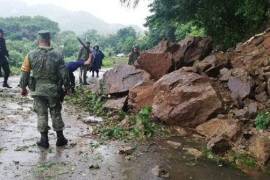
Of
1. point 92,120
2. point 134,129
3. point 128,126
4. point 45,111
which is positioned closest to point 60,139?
point 45,111

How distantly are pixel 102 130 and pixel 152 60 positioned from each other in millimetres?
3574

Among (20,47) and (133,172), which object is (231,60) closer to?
(133,172)

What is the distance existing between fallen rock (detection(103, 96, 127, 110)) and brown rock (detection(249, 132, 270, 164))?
4056mm

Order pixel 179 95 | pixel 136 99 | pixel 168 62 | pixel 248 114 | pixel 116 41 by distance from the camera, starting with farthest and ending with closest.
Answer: pixel 116 41 → pixel 168 62 → pixel 136 99 → pixel 179 95 → pixel 248 114

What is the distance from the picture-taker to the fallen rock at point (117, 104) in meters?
11.4

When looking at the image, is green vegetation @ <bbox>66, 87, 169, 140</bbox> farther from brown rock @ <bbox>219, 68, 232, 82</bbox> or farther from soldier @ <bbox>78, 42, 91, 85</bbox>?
soldier @ <bbox>78, 42, 91, 85</bbox>

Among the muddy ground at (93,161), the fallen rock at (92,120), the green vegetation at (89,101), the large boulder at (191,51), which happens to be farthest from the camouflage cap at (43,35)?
the large boulder at (191,51)

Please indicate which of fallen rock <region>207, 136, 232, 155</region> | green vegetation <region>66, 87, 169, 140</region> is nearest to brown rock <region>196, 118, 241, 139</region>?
fallen rock <region>207, 136, 232, 155</region>

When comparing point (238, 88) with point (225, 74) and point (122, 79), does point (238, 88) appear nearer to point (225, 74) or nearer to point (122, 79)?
point (225, 74)

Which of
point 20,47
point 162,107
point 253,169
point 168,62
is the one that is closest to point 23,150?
A: point 162,107

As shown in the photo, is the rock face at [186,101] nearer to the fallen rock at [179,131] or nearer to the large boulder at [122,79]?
the fallen rock at [179,131]

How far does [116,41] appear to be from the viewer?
5703cm

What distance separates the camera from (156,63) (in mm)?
12555

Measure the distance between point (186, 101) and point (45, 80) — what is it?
2780 millimetres
